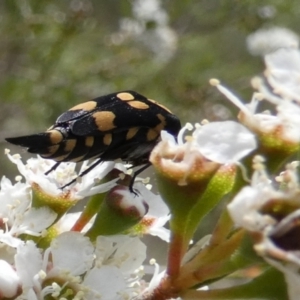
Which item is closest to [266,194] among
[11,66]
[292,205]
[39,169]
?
[292,205]

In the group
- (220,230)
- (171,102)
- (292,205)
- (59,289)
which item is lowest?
(171,102)

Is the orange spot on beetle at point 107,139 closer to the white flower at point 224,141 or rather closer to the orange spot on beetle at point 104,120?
the orange spot on beetle at point 104,120

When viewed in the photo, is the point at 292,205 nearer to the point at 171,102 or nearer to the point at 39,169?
the point at 39,169

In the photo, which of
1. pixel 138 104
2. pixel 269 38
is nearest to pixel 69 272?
pixel 138 104

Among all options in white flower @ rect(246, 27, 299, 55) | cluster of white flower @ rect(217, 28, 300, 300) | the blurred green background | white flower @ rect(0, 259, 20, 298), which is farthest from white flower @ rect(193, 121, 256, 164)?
white flower @ rect(246, 27, 299, 55)

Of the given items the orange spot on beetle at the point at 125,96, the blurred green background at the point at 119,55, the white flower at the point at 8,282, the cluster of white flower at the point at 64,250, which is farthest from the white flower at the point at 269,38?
the white flower at the point at 8,282

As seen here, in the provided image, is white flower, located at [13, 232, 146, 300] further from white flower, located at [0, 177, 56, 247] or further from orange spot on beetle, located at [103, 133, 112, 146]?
orange spot on beetle, located at [103, 133, 112, 146]

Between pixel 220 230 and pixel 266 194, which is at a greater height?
pixel 266 194
